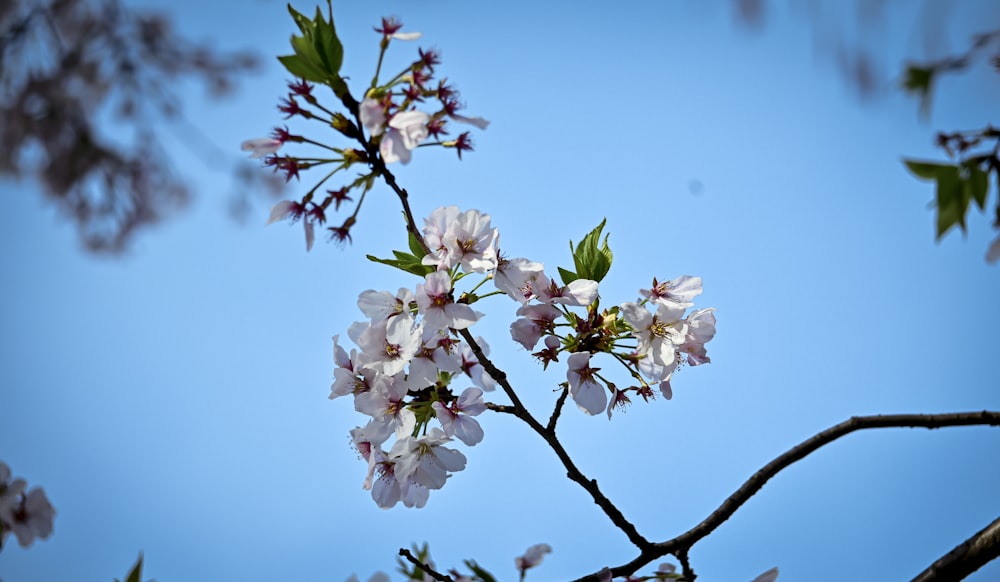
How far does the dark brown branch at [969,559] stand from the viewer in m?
1.08

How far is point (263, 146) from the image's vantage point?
4.09ft

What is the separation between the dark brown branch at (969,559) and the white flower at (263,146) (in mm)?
1169

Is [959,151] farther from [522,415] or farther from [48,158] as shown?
[48,158]

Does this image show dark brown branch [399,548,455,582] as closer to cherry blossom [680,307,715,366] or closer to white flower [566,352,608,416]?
white flower [566,352,608,416]

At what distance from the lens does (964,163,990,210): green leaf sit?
33.6 inches

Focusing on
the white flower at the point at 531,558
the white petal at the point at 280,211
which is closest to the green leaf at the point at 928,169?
the white petal at the point at 280,211

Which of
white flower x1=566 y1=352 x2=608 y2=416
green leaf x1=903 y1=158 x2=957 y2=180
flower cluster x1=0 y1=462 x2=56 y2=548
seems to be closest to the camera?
green leaf x1=903 y1=158 x2=957 y2=180

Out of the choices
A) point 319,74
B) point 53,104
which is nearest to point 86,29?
point 53,104

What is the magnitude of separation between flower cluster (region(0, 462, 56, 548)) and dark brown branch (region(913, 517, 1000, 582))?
1.85 metres

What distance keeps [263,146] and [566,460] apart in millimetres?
692

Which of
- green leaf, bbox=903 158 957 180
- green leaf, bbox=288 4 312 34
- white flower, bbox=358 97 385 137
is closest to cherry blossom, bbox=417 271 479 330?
white flower, bbox=358 97 385 137

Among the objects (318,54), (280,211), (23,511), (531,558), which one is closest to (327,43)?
(318,54)

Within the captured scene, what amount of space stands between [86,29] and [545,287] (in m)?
6.53

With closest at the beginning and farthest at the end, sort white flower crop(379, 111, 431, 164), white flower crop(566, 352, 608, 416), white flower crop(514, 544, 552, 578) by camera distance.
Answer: white flower crop(379, 111, 431, 164) < white flower crop(566, 352, 608, 416) < white flower crop(514, 544, 552, 578)
